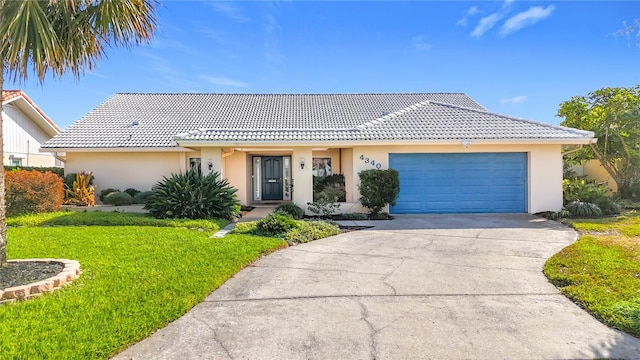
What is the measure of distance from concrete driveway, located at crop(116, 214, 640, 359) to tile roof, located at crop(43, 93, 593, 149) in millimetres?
6906

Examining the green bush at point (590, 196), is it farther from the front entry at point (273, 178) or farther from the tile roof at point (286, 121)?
the front entry at point (273, 178)

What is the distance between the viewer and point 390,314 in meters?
4.94

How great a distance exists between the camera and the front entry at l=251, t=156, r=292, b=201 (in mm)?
20267

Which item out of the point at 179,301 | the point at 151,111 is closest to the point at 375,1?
the point at 179,301

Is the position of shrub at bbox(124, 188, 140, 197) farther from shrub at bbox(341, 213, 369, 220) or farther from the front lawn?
the front lawn

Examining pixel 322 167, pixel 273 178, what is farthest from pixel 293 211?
pixel 273 178

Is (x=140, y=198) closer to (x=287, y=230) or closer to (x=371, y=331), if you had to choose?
(x=287, y=230)

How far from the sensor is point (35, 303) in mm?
4910

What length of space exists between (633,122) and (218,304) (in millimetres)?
19683

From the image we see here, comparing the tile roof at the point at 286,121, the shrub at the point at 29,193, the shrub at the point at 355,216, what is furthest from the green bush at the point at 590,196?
the shrub at the point at 29,193

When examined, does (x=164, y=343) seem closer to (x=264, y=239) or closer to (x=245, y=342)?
(x=245, y=342)

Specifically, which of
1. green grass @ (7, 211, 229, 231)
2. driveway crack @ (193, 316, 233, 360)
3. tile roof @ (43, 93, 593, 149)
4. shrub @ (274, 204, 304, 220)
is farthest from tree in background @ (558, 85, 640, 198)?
driveway crack @ (193, 316, 233, 360)

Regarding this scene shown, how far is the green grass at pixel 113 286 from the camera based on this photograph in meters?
3.95

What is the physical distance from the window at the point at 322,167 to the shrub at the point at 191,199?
7.44 meters
